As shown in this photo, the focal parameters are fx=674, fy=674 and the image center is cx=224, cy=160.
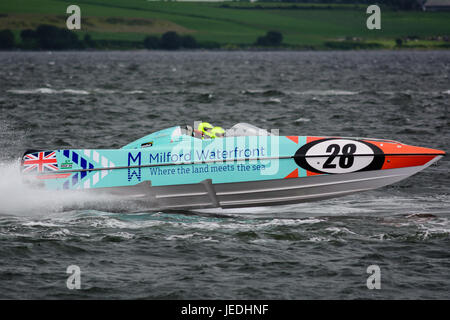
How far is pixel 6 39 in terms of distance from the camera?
6860 inches

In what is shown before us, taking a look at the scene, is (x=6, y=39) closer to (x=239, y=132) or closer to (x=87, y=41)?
(x=87, y=41)

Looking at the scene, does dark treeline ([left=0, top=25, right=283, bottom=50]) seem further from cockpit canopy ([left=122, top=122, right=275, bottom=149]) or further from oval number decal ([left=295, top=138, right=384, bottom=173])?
oval number decal ([left=295, top=138, right=384, bottom=173])

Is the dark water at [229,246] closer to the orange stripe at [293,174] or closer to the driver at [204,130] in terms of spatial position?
the orange stripe at [293,174]

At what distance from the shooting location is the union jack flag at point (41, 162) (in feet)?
41.5

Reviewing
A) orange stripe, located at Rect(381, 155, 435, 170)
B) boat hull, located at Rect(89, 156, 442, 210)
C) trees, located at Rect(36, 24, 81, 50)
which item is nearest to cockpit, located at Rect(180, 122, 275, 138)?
boat hull, located at Rect(89, 156, 442, 210)

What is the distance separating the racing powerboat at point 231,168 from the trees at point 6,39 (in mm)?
172659

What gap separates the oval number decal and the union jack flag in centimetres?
456

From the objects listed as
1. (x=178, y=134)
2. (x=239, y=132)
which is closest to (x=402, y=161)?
(x=239, y=132)

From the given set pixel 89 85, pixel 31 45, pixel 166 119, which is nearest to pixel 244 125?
pixel 166 119

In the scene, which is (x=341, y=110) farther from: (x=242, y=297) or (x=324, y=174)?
(x=242, y=297)

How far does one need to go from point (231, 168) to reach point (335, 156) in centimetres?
190

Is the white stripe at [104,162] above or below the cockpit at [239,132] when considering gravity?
below

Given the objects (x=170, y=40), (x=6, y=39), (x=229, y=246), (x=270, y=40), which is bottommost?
(x=229, y=246)

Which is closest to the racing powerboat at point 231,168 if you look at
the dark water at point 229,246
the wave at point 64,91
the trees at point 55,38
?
the dark water at point 229,246
